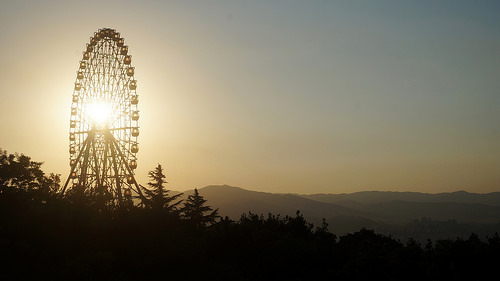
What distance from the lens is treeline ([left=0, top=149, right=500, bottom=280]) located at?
2731 centimetres

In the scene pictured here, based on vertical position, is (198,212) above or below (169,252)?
above

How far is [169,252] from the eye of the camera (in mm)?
29078

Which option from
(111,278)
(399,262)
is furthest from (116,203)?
(399,262)

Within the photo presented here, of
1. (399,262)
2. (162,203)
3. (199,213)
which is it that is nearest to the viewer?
(399,262)

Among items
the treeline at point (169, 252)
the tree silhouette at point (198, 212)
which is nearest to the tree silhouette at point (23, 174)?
the treeline at point (169, 252)

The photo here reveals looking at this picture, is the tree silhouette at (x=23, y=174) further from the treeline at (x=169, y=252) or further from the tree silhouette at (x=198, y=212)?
the tree silhouette at (x=198, y=212)

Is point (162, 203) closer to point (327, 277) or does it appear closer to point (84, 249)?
point (84, 249)

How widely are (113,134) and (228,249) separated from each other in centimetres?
1736

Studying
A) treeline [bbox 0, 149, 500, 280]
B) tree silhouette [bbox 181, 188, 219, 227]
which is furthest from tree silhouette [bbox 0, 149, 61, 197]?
tree silhouette [bbox 181, 188, 219, 227]

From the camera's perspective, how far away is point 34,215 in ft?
98.4

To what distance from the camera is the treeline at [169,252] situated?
27312mm

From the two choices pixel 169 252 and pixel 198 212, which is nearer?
pixel 169 252

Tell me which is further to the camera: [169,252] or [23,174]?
[23,174]

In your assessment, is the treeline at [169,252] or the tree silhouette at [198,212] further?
the tree silhouette at [198,212]
